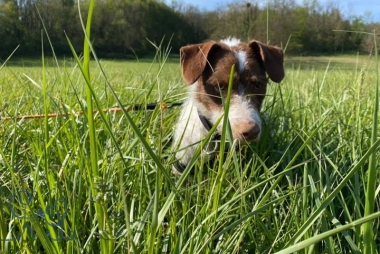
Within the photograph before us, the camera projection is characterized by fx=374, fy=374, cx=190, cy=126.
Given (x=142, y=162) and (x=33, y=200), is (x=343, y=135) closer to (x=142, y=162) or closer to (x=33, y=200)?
(x=142, y=162)

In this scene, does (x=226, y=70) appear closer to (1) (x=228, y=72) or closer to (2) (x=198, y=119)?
(1) (x=228, y=72)

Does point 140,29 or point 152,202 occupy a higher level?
point 140,29

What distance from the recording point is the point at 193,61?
2.35 metres

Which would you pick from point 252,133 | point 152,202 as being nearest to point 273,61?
point 252,133

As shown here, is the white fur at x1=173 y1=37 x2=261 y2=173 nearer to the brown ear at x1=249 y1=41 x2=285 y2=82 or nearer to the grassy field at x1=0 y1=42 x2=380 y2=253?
the brown ear at x1=249 y1=41 x2=285 y2=82

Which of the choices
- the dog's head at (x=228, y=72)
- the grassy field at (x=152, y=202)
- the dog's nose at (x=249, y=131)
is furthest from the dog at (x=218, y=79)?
the grassy field at (x=152, y=202)

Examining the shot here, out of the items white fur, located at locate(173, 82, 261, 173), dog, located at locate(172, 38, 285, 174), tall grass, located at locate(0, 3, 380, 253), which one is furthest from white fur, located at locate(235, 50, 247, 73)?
tall grass, located at locate(0, 3, 380, 253)

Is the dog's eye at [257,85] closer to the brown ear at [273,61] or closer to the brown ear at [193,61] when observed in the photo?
the brown ear at [273,61]

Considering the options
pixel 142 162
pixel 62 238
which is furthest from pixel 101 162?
pixel 62 238

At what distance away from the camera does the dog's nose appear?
188 cm

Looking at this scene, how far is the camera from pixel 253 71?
7.88 feet

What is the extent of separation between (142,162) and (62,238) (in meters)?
0.37

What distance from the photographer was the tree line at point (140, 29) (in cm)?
405

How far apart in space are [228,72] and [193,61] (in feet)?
0.75
